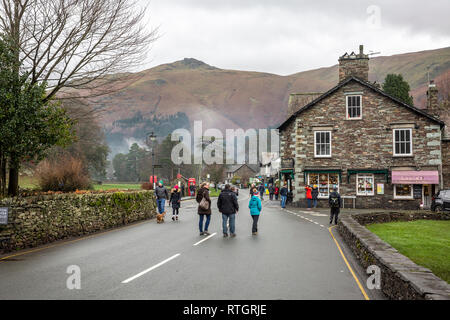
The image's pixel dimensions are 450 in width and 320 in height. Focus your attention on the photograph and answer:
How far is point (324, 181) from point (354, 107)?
631cm

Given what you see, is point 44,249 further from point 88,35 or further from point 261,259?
point 88,35

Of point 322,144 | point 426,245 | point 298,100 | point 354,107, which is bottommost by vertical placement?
point 426,245

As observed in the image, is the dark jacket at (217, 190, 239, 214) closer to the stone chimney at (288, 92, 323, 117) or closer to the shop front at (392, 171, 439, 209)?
the shop front at (392, 171, 439, 209)

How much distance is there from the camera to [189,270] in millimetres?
7652

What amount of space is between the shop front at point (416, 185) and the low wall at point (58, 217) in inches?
813

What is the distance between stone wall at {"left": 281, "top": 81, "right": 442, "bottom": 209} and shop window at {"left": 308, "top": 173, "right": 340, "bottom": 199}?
0.62 metres

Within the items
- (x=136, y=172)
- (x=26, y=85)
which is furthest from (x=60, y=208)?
(x=136, y=172)

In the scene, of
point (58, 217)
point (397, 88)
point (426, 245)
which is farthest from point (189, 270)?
point (397, 88)

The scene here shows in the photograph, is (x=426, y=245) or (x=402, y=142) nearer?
(x=426, y=245)

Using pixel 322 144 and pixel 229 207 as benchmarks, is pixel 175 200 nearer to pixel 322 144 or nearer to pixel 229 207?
pixel 229 207

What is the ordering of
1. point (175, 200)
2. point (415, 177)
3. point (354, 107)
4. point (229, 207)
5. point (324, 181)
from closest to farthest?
point (229, 207), point (175, 200), point (415, 177), point (354, 107), point (324, 181)

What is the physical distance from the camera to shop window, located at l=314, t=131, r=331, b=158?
99.0 ft

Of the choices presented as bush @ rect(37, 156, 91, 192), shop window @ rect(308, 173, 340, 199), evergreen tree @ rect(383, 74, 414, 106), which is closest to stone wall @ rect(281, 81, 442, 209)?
shop window @ rect(308, 173, 340, 199)

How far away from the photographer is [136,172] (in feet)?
427
